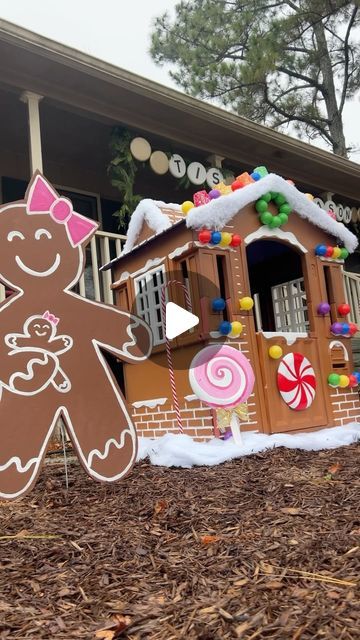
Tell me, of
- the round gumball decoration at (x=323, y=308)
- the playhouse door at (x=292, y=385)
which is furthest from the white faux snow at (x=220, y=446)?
the round gumball decoration at (x=323, y=308)

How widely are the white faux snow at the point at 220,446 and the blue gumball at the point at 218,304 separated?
0.94m

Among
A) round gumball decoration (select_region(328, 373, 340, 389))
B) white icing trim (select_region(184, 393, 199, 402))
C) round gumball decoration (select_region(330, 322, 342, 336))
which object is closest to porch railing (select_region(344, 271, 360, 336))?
round gumball decoration (select_region(330, 322, 342, 336))

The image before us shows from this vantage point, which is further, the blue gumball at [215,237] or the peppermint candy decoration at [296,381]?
the peppermint candy decoration at [296,381]

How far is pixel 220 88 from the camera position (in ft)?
47.8

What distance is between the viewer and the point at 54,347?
2.95 m

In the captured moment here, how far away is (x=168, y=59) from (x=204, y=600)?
16.1 meters

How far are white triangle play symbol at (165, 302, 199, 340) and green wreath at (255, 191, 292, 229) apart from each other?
1.14m

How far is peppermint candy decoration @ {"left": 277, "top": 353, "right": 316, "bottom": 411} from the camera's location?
4395 millimetres

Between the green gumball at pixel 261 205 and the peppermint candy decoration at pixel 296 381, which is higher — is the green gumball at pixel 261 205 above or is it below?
above

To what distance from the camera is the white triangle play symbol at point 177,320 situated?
3990 mm

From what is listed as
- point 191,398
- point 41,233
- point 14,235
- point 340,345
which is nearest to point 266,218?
point 340,345

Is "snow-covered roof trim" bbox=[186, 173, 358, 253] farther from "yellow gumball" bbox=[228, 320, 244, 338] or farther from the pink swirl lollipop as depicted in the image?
the pink swirl lollipop

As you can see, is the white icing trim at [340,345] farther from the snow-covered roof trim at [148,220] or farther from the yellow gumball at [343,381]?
the snow-covered roof trim at [148,220]

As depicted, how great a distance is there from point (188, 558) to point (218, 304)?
221 cm
